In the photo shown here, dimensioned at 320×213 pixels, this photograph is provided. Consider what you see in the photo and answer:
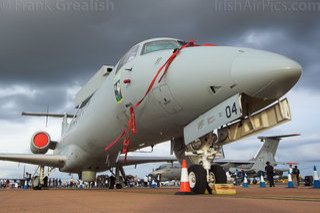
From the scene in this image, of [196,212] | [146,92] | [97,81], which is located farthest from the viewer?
[97,81]

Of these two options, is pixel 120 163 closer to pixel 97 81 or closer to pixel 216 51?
pixel 97 81

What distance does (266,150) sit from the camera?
124 ft

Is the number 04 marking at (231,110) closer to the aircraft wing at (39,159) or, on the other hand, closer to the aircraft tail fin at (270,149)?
the aircraft wing at (39,159)

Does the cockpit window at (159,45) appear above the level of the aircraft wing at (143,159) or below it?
above

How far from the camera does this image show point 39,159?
1338 centimetres

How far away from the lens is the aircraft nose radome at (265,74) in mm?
4672

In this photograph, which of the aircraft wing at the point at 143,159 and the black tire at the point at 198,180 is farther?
the aircraft wing at the point at 143,159

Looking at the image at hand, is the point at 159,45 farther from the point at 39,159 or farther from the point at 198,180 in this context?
the point at 39,159

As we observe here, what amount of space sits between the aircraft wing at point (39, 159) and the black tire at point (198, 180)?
8.80m

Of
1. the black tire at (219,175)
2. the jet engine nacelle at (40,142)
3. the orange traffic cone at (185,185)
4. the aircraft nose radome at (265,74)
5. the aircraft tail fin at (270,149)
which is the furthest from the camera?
the aircraft tail fin at (270,149)

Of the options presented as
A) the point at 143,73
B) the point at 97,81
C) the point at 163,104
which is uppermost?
the point at 97,81

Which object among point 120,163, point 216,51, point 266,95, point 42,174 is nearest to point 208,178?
point 266,95

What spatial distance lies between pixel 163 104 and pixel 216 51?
1.53 m

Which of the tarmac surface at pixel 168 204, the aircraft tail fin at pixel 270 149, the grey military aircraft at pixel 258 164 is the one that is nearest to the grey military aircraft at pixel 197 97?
the tarmac surface at pixel 168 204
